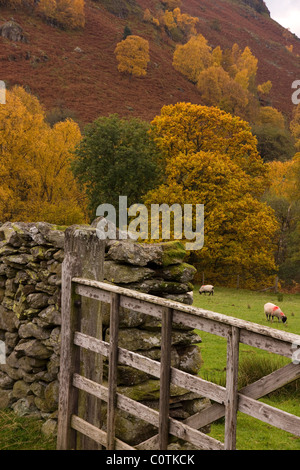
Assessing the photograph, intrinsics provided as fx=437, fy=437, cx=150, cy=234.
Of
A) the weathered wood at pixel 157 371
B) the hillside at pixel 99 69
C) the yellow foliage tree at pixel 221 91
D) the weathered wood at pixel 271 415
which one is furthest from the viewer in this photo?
the yellow foliage tree at pixel 221 91

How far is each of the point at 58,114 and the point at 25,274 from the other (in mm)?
56939

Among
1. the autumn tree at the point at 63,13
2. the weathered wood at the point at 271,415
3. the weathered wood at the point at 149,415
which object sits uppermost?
the autumn tree at the point at 63,13

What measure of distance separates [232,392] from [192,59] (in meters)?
103

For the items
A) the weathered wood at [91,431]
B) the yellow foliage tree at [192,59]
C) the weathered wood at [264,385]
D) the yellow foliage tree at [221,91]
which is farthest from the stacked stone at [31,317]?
the yellow foliage tree at [192,59]

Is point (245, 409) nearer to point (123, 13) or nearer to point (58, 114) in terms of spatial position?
point (58, 114)

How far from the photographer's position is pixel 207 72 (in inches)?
3578

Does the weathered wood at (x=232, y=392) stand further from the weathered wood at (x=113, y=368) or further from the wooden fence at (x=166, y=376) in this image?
the weathered wood at (x=113, y=368)

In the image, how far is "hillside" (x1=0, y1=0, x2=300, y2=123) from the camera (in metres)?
69.8

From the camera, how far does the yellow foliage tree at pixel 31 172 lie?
26.6m

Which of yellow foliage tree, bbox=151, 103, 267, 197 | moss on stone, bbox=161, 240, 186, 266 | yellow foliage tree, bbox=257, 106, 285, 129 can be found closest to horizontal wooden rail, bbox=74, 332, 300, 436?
moss on stone, bbox=161, 240, 186, 266

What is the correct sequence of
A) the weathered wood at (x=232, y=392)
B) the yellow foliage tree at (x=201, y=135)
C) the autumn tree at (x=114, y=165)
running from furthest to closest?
the yellow foliage tree at (x=201, y=135)
the autumn tree at (x=114, y=165)
the weathered wood at (x=232, y=392)

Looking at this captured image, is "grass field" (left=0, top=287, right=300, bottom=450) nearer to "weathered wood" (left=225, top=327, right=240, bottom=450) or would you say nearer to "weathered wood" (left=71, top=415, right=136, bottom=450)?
"weathered wood" (left=71, top=415, right=136, bottom=450)

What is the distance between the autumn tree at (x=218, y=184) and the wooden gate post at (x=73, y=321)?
22079mm
